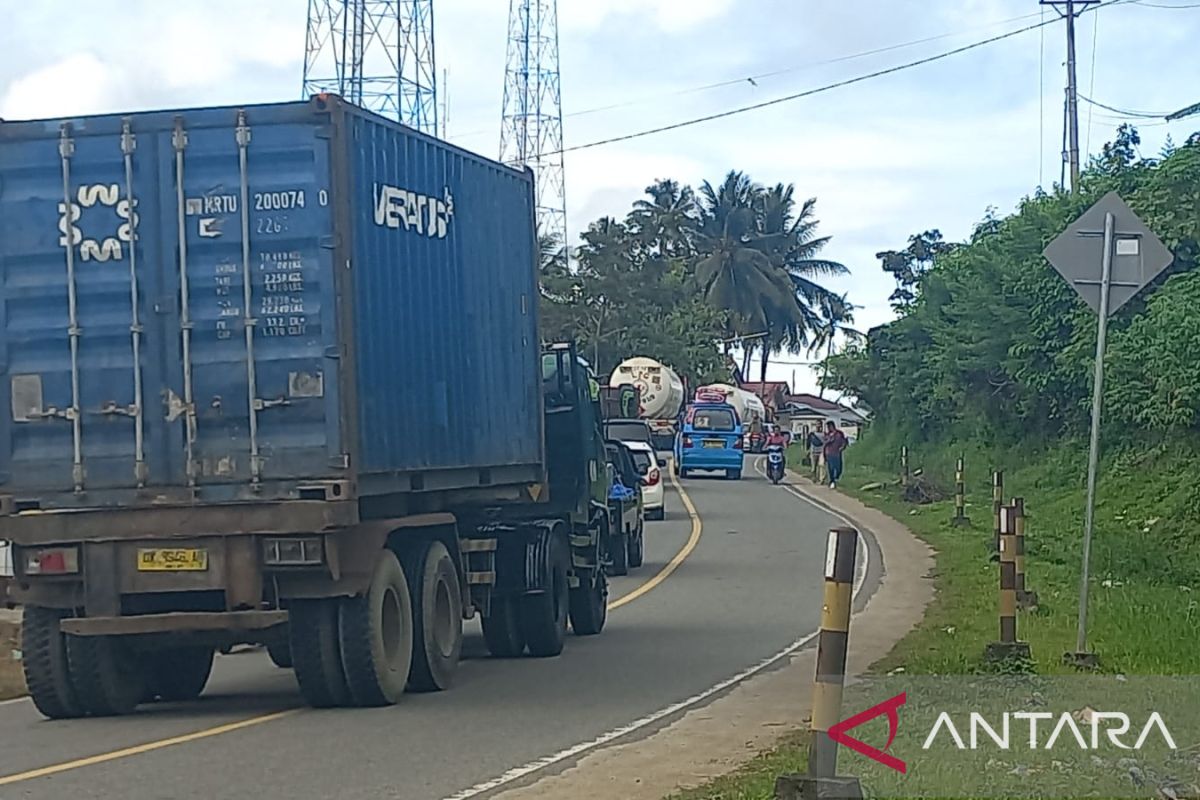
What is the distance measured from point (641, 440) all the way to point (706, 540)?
4868 mm

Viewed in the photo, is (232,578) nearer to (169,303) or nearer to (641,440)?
(169,303)

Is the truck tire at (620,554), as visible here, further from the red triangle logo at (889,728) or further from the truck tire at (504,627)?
the red triangle logo at (889,728)

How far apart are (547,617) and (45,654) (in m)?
4.94

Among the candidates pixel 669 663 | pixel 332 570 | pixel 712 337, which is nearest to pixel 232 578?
pixel 332 570

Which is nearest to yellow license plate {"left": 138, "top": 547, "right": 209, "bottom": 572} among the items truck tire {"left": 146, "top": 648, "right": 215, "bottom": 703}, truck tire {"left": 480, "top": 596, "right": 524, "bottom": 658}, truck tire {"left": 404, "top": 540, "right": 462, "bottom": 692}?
truck tire {"left": 146, "top": 648, "right": 215, "bottom": 703}

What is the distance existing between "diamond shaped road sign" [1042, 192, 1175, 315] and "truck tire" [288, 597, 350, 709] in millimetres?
5754

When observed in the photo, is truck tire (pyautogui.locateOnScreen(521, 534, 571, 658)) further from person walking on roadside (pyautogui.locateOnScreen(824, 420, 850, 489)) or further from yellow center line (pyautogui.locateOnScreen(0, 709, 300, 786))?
person walking on roadside (pyautogui.locateOnScreen(824, 420, 850, 489))

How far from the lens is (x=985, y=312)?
39281 mm

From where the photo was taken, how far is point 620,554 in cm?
2484

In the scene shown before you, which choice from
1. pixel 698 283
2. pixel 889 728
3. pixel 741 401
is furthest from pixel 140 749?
pixel 698 283

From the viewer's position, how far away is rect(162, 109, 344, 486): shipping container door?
40.2ft

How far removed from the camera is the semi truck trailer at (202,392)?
1221 cm

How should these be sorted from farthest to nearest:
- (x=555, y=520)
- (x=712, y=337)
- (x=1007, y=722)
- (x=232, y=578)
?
(x=712, y=337)
(x=555, y=520)
(x=232, y=578)
(x=1007, y=722)

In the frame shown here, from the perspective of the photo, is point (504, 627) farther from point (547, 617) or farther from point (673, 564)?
point (673, 564)
